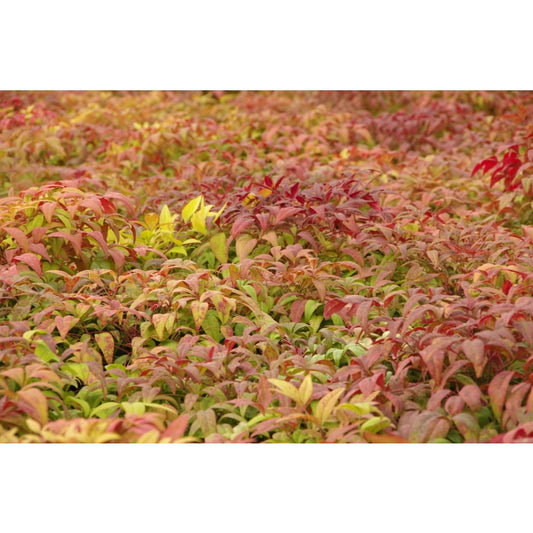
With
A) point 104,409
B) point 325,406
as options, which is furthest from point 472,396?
point 104,409

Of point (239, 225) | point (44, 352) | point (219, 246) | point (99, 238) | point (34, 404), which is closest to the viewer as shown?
point (34, 404)

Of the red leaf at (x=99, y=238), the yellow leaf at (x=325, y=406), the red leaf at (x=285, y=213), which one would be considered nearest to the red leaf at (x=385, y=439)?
the yellow leaf at (x=325, y=406)

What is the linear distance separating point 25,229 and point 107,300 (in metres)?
0.61

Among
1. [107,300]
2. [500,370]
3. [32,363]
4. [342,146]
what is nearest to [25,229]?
[107,300]

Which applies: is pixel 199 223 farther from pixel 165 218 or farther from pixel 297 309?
pixel 297 309

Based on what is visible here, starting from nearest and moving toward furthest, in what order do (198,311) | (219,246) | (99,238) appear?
(198,311), (99,238), (219,246)

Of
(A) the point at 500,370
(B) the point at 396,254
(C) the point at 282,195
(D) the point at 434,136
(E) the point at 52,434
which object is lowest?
(E) the point at 52,434

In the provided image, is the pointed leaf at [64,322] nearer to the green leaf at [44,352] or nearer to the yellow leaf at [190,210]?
the green leaf at [44,352]

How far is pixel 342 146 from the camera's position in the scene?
5.16 meters

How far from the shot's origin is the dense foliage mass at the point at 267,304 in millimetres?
1977

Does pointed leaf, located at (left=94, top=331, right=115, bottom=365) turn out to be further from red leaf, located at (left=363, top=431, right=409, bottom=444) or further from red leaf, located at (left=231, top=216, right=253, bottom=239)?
red leaf, located at (left=363, top=431, right=409, bottom=444)

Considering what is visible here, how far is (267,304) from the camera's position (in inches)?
106

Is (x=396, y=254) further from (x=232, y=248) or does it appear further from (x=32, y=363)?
(x=32, y=363)

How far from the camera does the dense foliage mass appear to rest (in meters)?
1.98
